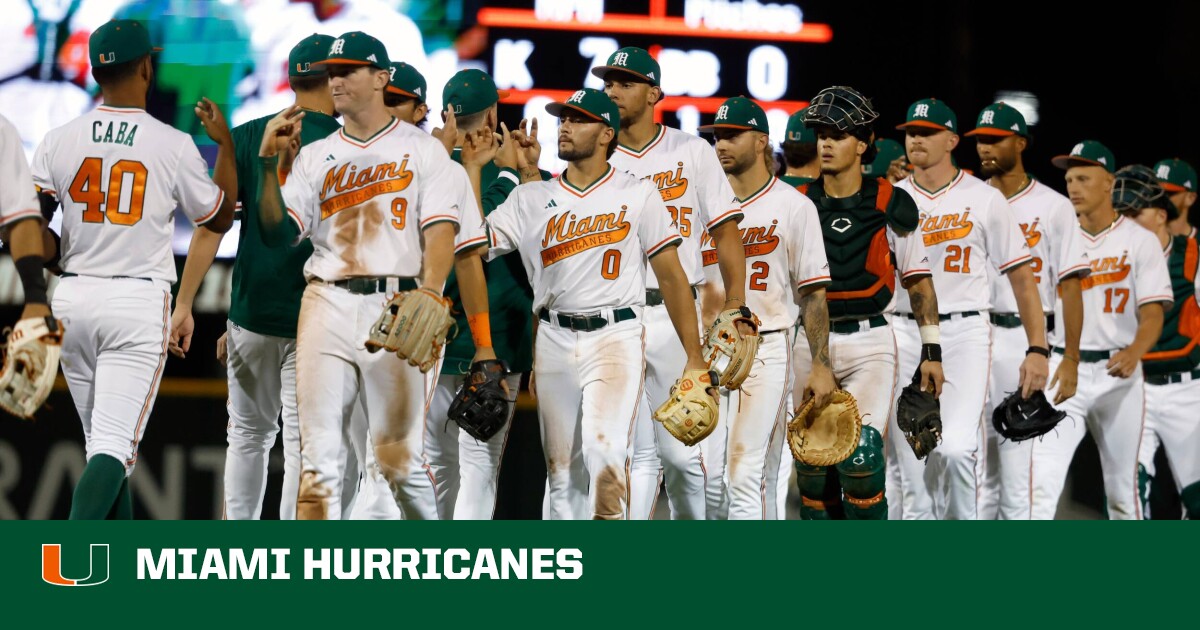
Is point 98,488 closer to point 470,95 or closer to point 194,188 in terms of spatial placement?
point 194,188

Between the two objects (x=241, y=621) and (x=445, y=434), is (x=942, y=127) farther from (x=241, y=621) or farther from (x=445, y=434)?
(x=241, y=621)

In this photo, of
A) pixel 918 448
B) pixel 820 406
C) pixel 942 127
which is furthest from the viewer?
pixel 942 127

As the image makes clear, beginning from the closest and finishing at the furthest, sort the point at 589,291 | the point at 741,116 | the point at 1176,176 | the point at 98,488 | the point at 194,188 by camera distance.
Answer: the point at 98,488 < the point at 194,188 < the point at 589,291 < the point at 741,116 < the point at 1176,176

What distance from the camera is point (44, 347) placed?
172 inches

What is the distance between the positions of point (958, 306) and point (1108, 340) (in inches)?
41.4

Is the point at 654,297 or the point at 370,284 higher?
the point at 370,284

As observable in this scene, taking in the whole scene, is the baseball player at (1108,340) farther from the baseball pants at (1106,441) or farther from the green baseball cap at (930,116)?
the green baseball cap at (930,116)

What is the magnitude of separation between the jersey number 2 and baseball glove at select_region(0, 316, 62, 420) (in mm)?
415

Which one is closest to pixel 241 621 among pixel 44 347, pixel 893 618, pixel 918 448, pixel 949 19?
pixel 44 347

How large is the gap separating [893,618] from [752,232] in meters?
2.39

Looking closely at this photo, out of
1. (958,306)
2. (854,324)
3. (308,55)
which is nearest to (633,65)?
(308,55)

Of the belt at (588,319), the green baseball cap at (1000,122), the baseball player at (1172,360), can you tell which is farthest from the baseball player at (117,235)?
the baseball player at (1172,360)

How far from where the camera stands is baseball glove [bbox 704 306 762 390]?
16.9 ft

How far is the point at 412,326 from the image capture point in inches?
179
